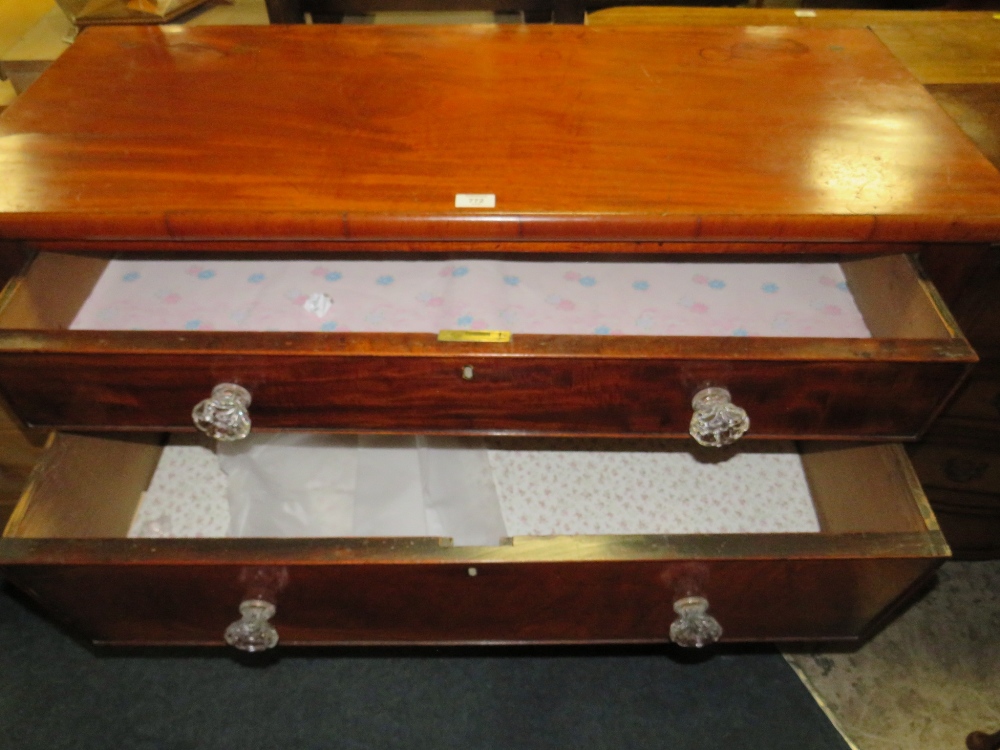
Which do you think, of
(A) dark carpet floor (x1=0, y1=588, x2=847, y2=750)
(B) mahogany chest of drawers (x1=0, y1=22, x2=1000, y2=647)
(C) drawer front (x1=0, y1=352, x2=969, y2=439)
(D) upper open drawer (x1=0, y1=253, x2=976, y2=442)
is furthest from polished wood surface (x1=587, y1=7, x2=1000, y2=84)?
(A) dark carpet floor (x1=0, y1=588, x2=847, y2=750)

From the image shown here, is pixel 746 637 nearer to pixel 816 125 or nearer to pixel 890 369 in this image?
pixel 890 369

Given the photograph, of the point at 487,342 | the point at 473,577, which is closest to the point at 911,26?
the point at 487,342

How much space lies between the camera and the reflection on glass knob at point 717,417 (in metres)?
0.64

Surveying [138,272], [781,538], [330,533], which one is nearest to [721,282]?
[781,538]

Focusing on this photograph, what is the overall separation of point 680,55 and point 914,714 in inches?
35.4

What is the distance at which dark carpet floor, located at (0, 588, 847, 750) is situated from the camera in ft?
3.08

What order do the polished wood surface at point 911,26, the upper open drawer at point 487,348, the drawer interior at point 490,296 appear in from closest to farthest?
the upper open drawer at point 487,348 → the drawer interior at point 490,296 → the polished wood surface at point 911,26

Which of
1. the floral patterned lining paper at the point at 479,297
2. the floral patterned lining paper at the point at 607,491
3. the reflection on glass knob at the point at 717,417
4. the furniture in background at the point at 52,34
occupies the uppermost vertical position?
the furniture in background at the point at 52,34

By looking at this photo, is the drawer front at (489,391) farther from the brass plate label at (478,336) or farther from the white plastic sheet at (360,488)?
the white plastic sheet at (360,488)

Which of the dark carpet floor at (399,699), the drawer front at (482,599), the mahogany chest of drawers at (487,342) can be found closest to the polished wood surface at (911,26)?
the mahogany chest of drawers at (487,342)

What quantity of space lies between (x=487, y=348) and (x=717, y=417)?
21 cm

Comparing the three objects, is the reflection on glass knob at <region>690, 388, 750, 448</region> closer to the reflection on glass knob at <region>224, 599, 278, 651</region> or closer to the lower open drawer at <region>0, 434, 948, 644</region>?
the lower open drawer at <region>0, 434, 948, 644</region>

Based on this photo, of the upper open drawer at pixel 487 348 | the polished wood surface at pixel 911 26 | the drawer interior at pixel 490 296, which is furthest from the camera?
the polished wood surface at pixel 911 26

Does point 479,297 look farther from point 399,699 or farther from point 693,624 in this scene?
point 399,699
